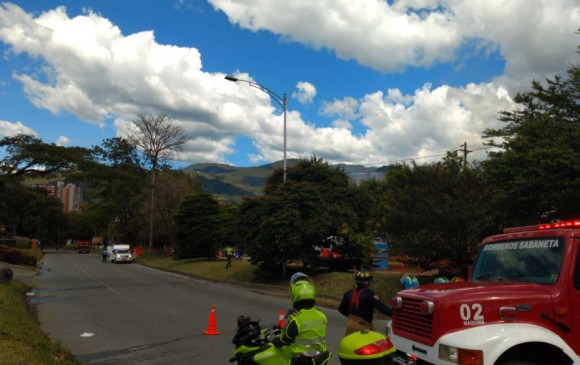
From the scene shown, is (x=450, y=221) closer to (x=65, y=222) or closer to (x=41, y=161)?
(x=41, y=161)

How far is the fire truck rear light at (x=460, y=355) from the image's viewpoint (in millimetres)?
→ 4410

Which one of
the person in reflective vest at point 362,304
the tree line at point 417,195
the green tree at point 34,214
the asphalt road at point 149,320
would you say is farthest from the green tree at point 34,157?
the green tree at point 34,214

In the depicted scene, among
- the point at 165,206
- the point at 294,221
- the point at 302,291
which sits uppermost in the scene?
the point at 165,206

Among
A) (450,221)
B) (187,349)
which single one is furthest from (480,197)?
(187,349)

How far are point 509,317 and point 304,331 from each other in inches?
77.0

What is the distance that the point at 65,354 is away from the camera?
8.25 meters

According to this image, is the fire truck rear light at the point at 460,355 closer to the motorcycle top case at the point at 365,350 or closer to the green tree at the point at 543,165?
the motorcycle top case at the point at 365,350

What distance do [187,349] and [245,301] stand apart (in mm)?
8866

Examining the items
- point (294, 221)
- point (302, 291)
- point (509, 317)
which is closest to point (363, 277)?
point (302, 291)

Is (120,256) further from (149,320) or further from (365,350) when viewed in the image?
(365,350)

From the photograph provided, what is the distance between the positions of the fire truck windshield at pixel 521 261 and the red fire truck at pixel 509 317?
0.04 ft

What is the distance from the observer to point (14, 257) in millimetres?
37781

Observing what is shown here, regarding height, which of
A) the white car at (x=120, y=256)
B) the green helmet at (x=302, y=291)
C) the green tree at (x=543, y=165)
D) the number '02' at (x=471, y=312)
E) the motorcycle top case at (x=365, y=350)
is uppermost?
the green tree at (x=543, y=165)

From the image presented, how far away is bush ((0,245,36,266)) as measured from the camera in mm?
37094
